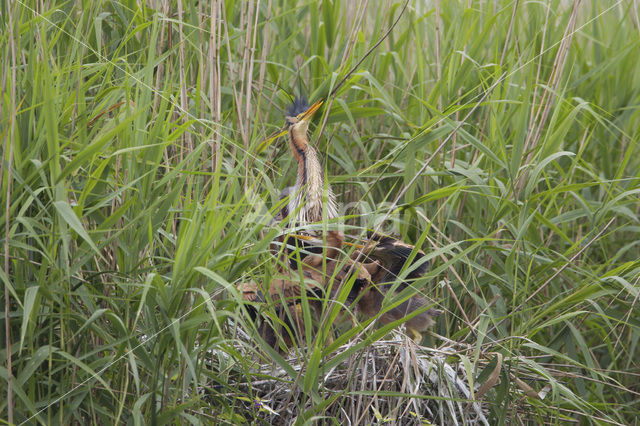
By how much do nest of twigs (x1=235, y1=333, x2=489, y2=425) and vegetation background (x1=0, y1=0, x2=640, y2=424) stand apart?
1.1 inches

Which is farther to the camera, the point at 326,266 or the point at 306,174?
the point at 306,174

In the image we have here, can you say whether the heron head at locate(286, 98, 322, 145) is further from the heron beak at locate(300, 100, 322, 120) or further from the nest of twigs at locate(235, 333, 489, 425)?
the nest of twigs at locate(235, 333, 489, 425)

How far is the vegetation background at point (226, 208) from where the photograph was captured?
75.0 inches

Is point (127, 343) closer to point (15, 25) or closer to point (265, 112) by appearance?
point (15, 25)

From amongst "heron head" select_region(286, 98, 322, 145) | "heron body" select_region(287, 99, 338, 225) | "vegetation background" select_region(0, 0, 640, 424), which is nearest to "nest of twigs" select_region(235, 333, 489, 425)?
"vegetation background" select_region(0, 0, 640, 424)

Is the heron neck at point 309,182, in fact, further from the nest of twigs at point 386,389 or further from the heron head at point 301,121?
the nest of twigs at point 386,389

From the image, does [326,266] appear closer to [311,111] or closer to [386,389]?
[386,389]

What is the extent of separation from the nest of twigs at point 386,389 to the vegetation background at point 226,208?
3 centimetres

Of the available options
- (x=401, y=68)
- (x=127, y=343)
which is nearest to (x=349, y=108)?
(x=401, y=68)

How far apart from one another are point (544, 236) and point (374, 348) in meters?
1.20

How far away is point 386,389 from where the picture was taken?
7.48ft

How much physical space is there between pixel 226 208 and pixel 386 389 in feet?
2.46

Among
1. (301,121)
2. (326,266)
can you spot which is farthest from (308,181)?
(326,266)

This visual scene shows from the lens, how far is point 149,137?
2033mm
